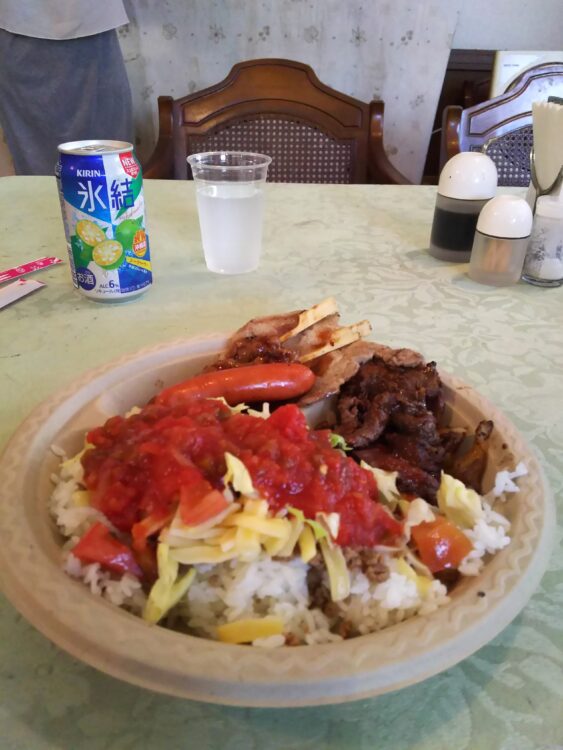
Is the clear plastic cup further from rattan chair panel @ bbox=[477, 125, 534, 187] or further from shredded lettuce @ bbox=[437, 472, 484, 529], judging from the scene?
rattan chair panel @ bbox=[477, 125, 534, 187]

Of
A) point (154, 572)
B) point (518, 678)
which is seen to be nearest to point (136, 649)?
point (154, 572)

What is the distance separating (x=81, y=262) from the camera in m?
1.20

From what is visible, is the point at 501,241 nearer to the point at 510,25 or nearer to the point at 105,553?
the point at 105,553

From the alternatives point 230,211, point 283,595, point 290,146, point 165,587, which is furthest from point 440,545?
point 290,146

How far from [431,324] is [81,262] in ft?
2.31

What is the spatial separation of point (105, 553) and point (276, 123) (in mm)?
2235

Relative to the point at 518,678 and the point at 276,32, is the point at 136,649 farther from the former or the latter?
the point at 276,32

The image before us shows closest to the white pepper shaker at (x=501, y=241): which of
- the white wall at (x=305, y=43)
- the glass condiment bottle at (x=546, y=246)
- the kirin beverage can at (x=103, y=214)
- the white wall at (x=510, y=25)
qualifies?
the glass condiment bottle at (x=546, y=246)

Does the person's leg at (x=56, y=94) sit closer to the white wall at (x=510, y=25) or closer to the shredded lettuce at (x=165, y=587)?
the white wall at (x=510, y=25)

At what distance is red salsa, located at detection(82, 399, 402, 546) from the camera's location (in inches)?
23.9

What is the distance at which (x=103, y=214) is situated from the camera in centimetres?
114

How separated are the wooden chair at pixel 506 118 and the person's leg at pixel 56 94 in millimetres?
1584

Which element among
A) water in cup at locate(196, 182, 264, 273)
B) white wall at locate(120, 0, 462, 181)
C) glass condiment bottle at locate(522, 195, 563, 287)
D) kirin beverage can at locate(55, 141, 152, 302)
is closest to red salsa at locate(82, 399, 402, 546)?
kirin beverage can at locate(55, 141, 152, 302)

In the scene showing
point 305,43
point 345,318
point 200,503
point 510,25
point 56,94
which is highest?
point 510,25
